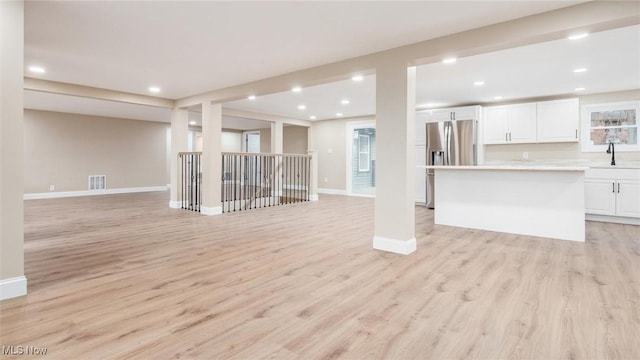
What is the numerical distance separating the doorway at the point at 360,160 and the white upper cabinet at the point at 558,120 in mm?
4154

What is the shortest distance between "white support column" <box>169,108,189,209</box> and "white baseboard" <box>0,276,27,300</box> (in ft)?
14.8

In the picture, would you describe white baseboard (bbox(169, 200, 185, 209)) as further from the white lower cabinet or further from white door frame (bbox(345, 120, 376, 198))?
the white lower cabinet

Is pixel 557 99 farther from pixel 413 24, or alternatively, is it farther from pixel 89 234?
pixel 89 234

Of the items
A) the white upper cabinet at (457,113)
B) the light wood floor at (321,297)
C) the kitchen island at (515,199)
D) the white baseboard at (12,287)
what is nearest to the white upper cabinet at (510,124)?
the white upper cabinet at (457,113)

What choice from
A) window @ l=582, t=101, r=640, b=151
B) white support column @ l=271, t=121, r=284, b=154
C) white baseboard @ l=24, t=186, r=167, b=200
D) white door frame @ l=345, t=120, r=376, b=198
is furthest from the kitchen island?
white baseboard @ l=24, t=186, r=167, b=200

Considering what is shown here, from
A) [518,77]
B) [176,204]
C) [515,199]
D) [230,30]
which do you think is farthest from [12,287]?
[518,77]

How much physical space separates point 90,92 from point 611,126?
913cm

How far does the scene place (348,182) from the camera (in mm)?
9492

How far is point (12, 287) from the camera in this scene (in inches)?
92.1

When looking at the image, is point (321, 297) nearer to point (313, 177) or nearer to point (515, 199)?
point (515, 199)

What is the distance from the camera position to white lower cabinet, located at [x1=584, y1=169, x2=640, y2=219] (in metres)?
5.13

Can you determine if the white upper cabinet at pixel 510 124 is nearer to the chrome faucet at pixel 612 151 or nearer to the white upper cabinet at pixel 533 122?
the white upper cabinet at pixel 533 122

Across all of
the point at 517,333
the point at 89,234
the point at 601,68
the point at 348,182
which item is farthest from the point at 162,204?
the point at 601,68

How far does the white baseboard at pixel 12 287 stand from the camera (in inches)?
90.4
